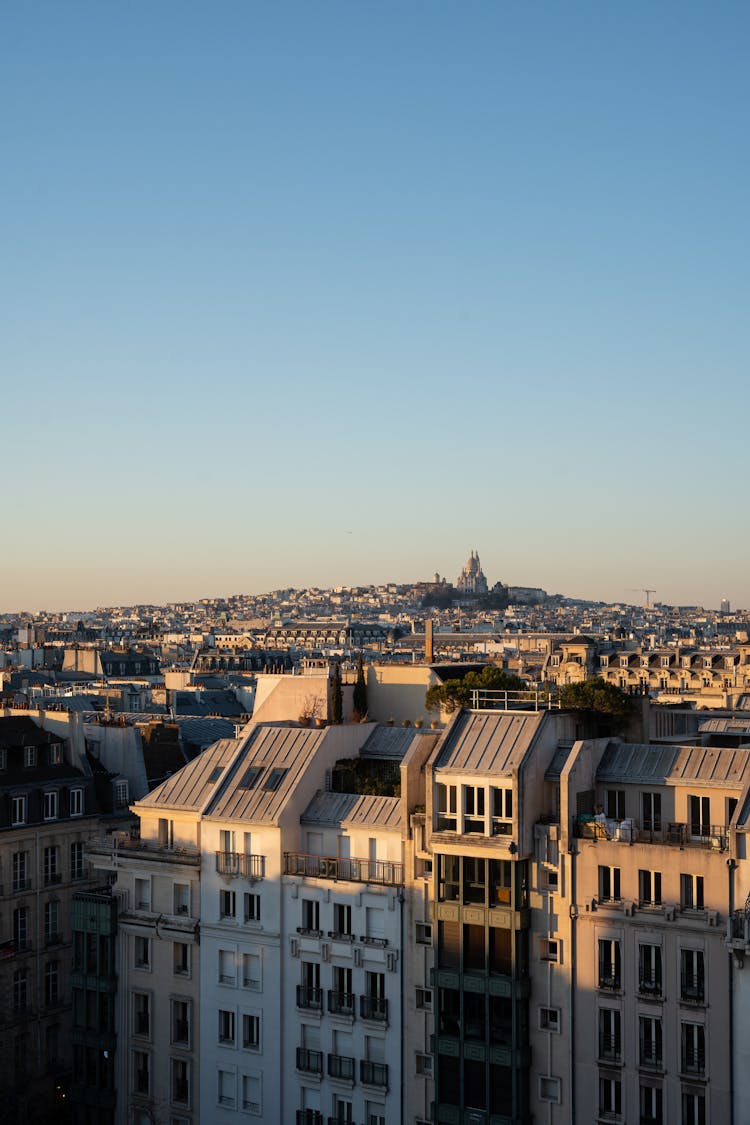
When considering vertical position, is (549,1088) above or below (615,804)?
Answer: below

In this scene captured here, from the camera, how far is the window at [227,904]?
41375 millimetres

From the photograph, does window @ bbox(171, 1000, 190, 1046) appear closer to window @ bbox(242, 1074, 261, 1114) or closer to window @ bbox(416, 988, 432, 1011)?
window @ bbox(242, 1074, 261, 1114)

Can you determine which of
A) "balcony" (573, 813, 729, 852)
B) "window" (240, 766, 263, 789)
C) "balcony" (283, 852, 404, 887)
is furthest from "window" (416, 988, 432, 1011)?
"window" (240, 766, 263, 789)

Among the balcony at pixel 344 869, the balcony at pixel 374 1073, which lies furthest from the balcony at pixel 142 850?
the balcony at pixel 374 1073

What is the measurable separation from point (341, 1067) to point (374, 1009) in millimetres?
1830

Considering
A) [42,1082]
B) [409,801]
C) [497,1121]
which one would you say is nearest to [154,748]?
[42,1082]

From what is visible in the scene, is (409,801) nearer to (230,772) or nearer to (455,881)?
(455,881)

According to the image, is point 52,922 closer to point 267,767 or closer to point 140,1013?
point 140,1013

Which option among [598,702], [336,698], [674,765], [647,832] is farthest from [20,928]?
[674,765]

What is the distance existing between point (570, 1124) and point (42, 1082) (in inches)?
803

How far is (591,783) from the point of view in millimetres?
37312

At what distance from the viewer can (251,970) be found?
40844 mm

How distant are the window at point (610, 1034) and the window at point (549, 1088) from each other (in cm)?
150

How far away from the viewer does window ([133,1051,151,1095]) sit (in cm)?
4312
